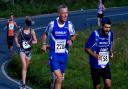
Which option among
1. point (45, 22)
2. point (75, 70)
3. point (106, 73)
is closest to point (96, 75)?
point (106, 73)

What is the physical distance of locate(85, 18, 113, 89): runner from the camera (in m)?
12.7

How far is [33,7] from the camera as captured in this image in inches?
2110

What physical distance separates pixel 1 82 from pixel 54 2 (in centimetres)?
4026

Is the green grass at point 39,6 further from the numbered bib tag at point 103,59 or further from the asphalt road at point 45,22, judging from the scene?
the numbered bib tag at point 103,59

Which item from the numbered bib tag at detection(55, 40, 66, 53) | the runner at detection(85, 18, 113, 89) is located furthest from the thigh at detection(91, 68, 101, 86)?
the numbered bib tag at detection(55, 40, 66, 53)

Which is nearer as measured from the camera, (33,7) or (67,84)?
(67,84)

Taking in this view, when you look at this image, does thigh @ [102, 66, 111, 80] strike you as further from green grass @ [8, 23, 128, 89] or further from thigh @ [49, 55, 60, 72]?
green grass @ [8, 23, 128, 89]

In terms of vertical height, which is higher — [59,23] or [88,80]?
[59,23]

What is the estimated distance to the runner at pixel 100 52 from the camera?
41.8ft

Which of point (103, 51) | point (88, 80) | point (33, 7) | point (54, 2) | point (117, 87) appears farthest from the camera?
point (54, 2)

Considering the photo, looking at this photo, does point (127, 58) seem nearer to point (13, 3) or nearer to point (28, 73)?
point (28, 73)

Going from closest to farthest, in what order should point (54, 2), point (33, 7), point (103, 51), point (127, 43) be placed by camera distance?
point (103, 51) < point (127, 43) < point (33, 7) < point (54, 2)

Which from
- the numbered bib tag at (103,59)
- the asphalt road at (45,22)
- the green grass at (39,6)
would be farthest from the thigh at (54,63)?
the green grass at (39,6)

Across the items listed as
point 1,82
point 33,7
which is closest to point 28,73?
point 1,82
